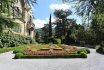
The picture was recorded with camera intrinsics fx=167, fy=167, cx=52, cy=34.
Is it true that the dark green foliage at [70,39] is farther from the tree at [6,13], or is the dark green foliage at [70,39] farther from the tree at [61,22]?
the tree at [6,13]

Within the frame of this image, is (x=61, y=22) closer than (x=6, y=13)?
No

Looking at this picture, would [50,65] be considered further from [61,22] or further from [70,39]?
[61,22]

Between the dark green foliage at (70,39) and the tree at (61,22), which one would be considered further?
the tree at (61,22)

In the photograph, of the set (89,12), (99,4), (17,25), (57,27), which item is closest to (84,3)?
(89,12)

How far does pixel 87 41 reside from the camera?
145ft

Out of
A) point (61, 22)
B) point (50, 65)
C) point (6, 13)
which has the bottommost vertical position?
point (50, 65)

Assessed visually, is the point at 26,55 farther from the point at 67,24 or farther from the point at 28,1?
the point at 67,24

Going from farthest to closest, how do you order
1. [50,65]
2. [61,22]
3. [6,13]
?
[61,22] → [50,65] → [6,13]

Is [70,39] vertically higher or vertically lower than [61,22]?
lower

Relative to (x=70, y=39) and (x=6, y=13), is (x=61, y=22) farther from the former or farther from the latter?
(x=6, y=13)

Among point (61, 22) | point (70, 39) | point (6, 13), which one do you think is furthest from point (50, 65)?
point (61, 22)

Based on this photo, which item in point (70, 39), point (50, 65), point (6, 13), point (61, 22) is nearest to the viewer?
point (6, 13)

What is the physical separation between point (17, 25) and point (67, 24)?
6625 centimetres

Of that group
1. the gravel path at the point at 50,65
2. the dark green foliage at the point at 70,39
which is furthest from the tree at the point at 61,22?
the gravel path at the point at 50,65
